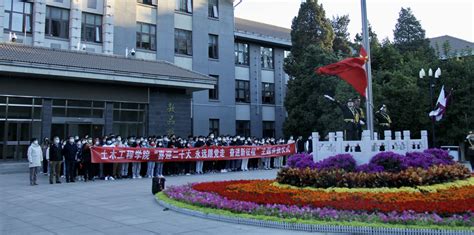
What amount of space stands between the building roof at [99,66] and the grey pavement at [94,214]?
7.79 metres

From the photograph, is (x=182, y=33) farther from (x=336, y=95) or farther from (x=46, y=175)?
(x=46, y=175)

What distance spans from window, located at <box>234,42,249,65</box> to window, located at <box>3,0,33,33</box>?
52.1 ft

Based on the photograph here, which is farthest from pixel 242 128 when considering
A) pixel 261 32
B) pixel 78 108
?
pixel 78 108

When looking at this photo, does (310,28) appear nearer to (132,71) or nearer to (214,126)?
(214,126)

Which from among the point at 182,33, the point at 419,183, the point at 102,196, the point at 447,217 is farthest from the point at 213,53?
the point at 447,217

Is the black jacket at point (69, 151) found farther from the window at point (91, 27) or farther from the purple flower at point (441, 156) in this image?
the window at point (91, 27)

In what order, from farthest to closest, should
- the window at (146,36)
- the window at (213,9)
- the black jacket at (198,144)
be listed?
1. the window at (213,9)
2. the window at (146,36)
3. the black jacket at (198,144)

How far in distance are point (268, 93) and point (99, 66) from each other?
18215 millimetres

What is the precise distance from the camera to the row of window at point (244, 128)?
32638 mm

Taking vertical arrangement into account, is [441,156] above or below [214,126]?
below

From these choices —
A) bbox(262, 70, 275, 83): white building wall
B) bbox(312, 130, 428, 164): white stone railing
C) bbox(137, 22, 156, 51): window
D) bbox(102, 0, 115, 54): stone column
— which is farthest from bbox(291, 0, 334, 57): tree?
bbox(312, 130, 428, 164): white stone railing

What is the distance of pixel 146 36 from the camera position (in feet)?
98.4

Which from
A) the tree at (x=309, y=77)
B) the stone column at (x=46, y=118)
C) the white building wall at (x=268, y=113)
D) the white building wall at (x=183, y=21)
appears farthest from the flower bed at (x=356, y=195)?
the white building wall at (x=268, y=113)

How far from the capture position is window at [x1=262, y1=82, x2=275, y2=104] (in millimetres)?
37344
